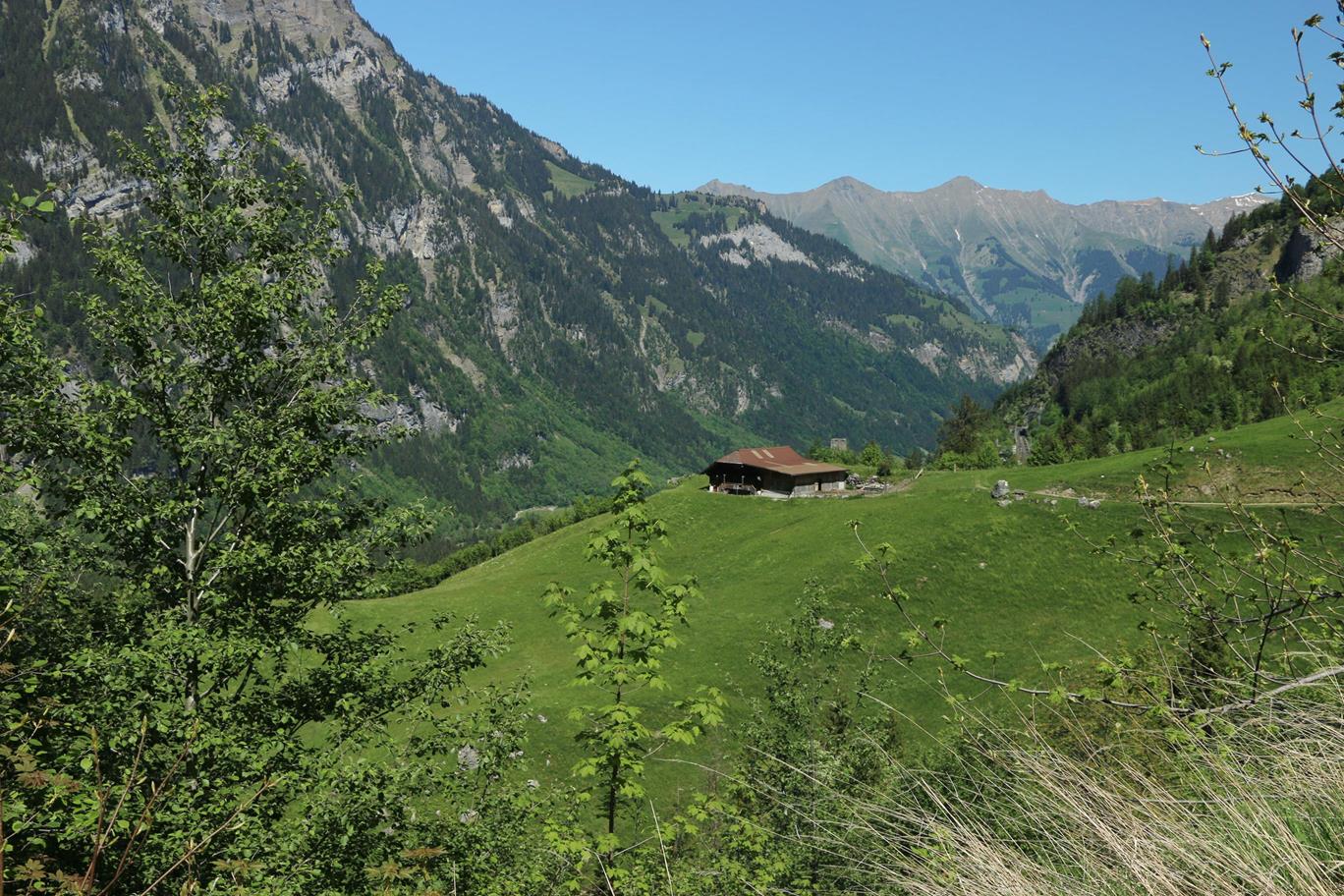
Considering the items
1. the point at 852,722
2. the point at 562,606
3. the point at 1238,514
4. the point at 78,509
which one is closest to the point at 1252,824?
the point at 1238,514

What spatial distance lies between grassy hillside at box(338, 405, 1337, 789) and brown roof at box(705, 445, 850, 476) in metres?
13.5

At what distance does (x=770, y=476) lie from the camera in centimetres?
9744

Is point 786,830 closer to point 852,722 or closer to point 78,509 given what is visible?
point 852,722

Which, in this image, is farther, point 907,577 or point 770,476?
point 770,476

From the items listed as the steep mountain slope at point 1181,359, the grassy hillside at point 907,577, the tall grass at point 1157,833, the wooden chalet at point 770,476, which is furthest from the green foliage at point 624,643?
the steep mountain slope at point 1181,359

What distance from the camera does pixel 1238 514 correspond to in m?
8.50

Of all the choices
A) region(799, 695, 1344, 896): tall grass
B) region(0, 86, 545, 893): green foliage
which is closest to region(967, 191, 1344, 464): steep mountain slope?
region(0, 86, 545, 893): green foliage

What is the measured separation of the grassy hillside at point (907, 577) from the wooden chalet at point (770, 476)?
1162 cm

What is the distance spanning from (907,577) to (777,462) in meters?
43.8

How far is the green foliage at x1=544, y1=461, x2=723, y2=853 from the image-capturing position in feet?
38.8

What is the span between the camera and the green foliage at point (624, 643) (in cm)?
1183

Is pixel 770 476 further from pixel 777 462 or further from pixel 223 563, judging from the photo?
pixel 223 563

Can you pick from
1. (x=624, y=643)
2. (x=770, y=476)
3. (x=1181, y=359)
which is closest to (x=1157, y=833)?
(x=624, y=643)

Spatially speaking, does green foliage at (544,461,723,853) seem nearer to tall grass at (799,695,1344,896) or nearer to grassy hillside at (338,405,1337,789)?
tall grass at (799,695,1344,896)
